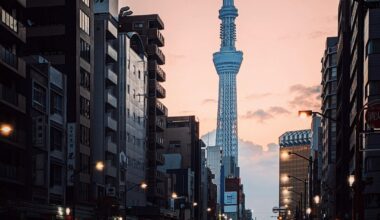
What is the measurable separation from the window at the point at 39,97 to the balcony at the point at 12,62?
2.80 m

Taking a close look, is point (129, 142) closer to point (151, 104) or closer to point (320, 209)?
point (151, 104)

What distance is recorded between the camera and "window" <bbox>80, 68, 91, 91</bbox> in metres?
95.1

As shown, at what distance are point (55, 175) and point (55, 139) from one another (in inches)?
141

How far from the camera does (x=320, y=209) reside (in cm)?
18612

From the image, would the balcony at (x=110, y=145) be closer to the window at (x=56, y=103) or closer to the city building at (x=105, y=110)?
the city building at (x=105, y=110)

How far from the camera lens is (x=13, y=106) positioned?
71.2m

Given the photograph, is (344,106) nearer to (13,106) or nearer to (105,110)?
(105,110)

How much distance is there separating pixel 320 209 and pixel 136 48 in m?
71.8

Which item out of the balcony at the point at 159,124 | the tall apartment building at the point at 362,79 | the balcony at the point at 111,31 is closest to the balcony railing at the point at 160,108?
the balcony at the point at 159,124

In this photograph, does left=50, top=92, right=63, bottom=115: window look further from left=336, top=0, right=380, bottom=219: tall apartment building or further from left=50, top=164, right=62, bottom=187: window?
left=336, top=0, right=380, bottom=219: tall apartment building


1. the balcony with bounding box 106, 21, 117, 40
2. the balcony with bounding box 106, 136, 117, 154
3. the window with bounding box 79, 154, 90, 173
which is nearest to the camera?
the window with bounding box 79, 154, 90, 173

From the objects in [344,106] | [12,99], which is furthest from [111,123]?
[12,99]

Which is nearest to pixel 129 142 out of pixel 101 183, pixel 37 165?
pixel 101 183

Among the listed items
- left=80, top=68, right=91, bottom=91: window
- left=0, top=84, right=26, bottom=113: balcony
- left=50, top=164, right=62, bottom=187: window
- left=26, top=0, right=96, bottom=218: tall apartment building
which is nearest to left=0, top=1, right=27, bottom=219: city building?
left=0, top=84, right=26, bottom=113: balcony
